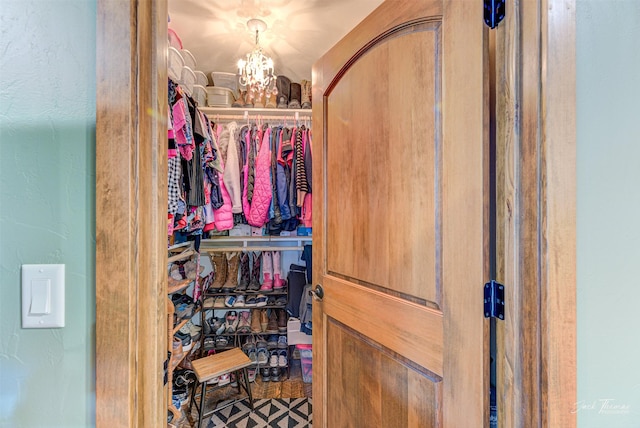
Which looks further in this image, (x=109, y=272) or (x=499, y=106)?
(x=499, y=106)

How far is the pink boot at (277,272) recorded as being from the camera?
2.43m

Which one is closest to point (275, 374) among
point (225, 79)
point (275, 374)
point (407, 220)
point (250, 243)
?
point (275, 374)

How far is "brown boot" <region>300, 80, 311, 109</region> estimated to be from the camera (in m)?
2.36

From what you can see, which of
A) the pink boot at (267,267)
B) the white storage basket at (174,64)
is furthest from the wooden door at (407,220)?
the pink boot at (267,267)

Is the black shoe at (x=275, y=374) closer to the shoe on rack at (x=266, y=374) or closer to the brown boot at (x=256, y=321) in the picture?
the shoe on rack at (x=266, y=374)

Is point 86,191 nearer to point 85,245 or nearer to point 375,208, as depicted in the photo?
point 85,245

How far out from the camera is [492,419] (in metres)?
0.70

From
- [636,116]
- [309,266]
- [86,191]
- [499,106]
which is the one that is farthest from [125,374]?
[309,266]

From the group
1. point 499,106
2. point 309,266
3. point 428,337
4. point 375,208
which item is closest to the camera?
point 499,106

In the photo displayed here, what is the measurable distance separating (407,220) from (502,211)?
0.84 ft

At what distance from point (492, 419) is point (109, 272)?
→ 91cm

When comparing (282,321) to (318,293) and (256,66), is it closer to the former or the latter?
(318,293)

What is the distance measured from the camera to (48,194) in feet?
1.68

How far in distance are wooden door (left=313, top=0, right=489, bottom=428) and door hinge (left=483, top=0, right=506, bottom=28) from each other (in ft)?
0.05
